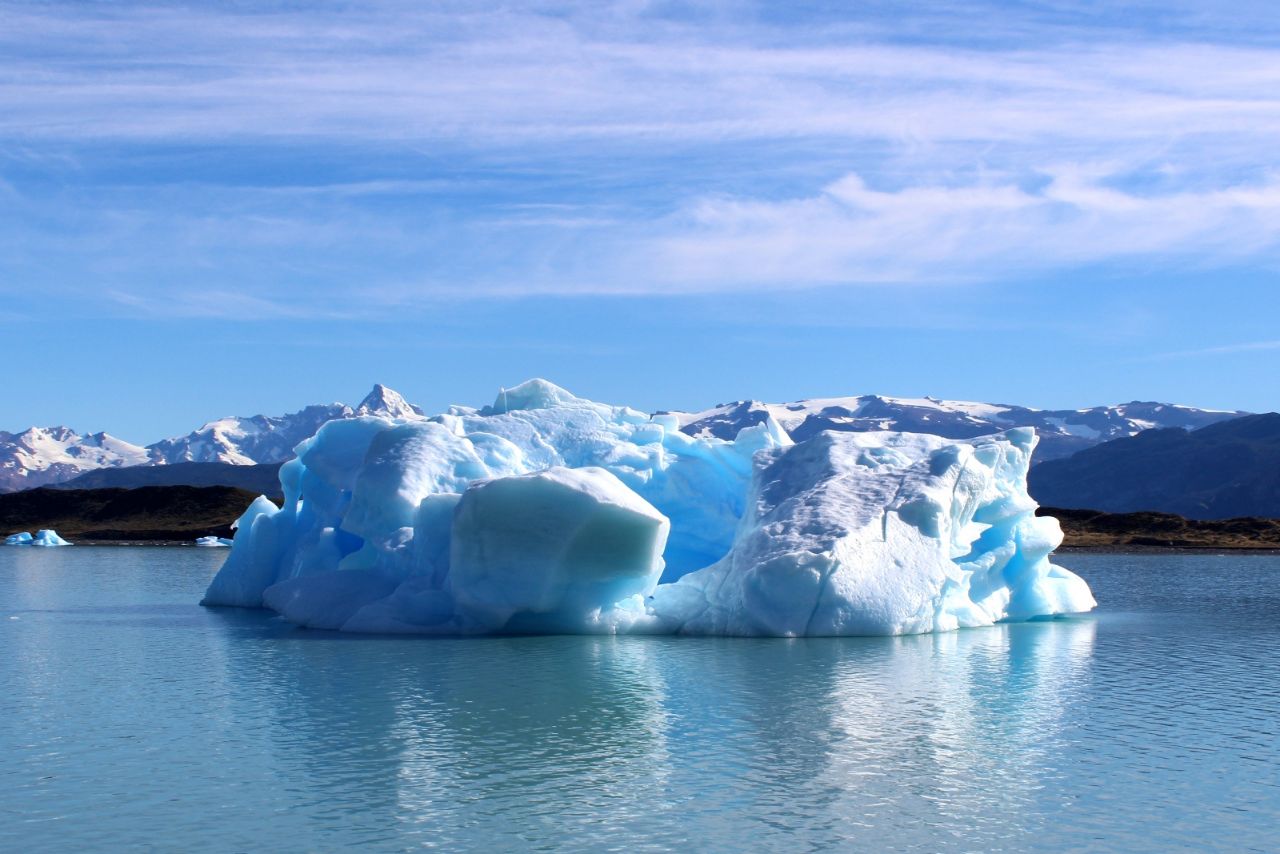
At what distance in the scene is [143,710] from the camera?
53.2ft

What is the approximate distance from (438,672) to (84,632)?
9.81m

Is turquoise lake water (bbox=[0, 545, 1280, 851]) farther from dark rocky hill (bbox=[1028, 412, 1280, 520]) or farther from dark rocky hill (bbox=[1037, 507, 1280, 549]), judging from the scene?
dark rocky hill (bbox=[1028, 412, 1280, 520])

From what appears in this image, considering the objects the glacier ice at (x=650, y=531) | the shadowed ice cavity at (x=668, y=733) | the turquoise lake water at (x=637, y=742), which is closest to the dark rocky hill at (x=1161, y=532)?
the glacier ice at (x=650, y=531)

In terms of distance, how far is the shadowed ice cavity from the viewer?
11133 mm

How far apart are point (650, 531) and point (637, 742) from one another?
288 inches

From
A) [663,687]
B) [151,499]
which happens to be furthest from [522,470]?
[151,499]

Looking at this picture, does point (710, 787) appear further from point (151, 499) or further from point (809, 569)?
point (151, 499)

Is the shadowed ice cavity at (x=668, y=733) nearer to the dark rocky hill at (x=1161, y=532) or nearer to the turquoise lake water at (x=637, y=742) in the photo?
the turquoise lake water at (x=637, y=742)

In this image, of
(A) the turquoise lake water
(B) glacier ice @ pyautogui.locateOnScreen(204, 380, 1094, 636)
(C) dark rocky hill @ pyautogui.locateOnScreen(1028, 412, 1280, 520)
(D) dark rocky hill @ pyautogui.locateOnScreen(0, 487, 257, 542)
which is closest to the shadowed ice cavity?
(A) the turquoise lake water

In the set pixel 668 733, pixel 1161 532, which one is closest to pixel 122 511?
pixel 1161 532

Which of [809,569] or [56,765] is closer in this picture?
[56,765]

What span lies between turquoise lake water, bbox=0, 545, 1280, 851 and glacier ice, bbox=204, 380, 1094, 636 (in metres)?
0.82

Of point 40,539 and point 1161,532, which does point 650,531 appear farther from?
point 40,539

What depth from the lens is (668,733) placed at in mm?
14578
